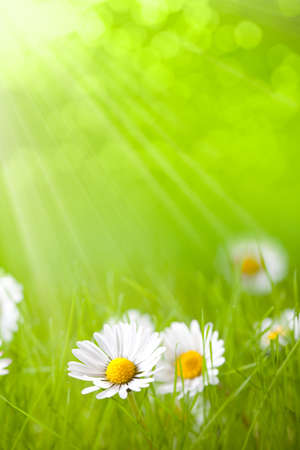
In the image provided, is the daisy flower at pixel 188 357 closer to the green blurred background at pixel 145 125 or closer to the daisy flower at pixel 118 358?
the daisy flower at pixel 118 358

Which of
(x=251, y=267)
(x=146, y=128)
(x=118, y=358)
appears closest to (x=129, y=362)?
(x=118, y=358)

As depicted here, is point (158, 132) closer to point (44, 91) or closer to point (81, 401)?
point (44, 91)

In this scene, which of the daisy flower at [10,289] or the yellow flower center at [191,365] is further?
the daisy flower at [10,289]

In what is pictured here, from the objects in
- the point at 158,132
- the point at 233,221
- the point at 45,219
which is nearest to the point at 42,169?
the point at 45,219

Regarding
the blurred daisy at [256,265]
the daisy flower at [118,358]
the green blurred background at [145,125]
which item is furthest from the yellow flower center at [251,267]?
the green blurred background at [145,125]

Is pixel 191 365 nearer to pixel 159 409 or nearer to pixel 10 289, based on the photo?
pixel 159 409

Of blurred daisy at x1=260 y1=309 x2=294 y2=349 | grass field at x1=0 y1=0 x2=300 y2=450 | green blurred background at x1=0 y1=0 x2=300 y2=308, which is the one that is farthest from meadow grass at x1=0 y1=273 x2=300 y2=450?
green blurred background at x1=0 y1=0 x2=300 y2=308
